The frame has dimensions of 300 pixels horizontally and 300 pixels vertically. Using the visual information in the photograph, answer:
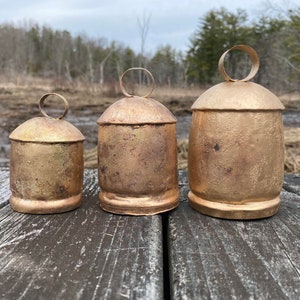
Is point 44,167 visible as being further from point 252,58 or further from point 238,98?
point 252,58

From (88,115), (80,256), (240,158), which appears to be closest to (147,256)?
(80,256)

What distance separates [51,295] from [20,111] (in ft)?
27.9

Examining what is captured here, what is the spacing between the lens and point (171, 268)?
0.75 metres

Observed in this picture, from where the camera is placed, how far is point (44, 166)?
3.64 ft

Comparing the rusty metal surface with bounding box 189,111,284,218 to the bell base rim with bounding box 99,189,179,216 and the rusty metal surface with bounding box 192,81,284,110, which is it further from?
the bell base rim with bounding box 99,189,179,216

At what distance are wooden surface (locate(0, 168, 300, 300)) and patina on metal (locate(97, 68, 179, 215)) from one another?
5 cm

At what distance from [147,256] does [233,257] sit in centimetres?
18

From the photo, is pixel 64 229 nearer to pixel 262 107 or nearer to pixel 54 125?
pixel 54 125

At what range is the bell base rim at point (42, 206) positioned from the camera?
110cm

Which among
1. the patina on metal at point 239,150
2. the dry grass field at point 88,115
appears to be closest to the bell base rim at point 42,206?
the patina on metal at point 239,150

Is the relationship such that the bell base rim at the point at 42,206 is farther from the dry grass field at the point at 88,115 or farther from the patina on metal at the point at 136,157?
the dry grass field at the point at 88,115

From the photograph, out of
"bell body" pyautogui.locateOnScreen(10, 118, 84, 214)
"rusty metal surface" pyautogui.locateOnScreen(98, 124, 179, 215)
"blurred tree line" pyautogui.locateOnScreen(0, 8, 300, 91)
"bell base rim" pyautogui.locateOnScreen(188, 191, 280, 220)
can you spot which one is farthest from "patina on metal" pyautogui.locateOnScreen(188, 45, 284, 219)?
"blurred tree line" pyautogui.locateOnScreen(0, 8, 300, 91)

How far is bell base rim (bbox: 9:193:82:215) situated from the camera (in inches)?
43.4

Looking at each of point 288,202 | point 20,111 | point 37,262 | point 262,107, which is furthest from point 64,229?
point 20,111
